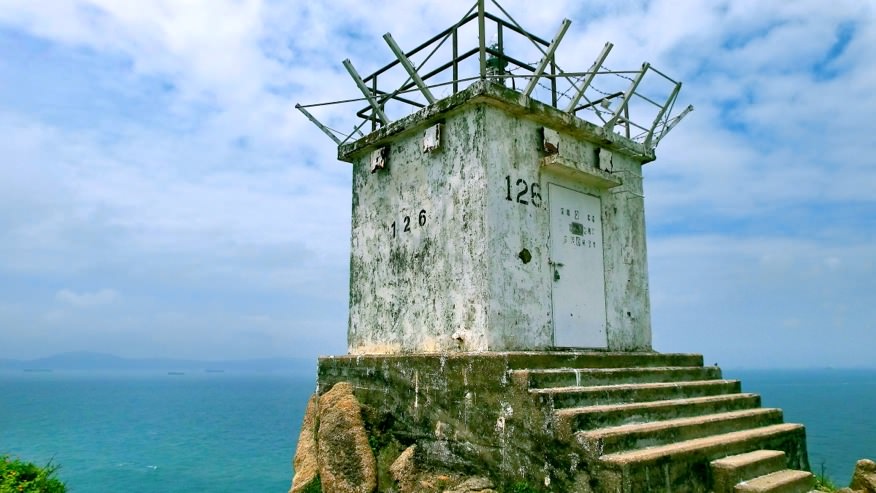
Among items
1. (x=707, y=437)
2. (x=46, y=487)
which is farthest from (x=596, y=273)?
(x=46, y=487)

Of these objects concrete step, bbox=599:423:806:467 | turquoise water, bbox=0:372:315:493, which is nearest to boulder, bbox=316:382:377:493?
concrete step, bbox=599:423:806:467

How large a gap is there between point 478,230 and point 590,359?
1926 millimetres

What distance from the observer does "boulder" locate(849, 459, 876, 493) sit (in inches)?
248

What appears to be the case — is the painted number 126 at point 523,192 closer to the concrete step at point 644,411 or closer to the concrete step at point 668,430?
the concrete step at point 644,411

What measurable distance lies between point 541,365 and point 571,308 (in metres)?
1.55

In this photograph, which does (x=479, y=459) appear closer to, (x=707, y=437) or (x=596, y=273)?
(x=707, y=437)

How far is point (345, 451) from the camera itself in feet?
24.0

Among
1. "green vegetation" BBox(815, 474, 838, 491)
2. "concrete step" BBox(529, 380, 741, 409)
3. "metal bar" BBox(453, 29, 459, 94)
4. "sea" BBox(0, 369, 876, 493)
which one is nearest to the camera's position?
"concrete step" BBox(529, 380, 741, 409)

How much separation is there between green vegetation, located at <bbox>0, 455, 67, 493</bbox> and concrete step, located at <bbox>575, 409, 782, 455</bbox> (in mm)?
5467

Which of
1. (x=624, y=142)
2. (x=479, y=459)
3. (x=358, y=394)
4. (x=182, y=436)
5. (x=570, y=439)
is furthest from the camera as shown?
(x=182, y=436)

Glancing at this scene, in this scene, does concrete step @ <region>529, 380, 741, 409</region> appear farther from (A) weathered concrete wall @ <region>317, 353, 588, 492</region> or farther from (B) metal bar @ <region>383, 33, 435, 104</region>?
(B) metal bar @ <region>383, 33, 435, 104</region>

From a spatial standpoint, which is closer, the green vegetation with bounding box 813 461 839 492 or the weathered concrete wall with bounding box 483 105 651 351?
the green vegetation with bounding box 813 461 839 492

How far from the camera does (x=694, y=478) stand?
217 inches

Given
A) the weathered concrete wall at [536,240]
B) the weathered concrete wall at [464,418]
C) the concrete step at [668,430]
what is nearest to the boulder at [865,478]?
the concrete step at [668,430]
